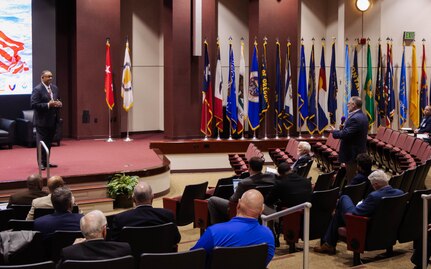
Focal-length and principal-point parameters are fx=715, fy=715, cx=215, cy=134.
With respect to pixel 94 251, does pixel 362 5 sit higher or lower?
higher

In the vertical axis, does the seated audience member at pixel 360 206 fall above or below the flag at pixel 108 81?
below

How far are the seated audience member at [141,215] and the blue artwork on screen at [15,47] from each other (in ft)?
Result: 27.1

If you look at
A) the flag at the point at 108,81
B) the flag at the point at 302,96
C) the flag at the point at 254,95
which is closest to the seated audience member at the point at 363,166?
the flag at the point at 254,95

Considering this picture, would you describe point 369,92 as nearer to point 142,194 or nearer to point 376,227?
point 376,227

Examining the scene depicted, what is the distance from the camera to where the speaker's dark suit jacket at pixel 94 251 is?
4.13m

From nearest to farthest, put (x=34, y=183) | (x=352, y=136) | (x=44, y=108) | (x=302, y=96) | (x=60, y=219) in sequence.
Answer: (x=60, y=219) → (x=34, y=183) → (x=352, y=136) → (x=44, y=108) → (x=302, y=96)

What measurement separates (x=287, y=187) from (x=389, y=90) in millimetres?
8640

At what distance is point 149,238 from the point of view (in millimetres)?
5133

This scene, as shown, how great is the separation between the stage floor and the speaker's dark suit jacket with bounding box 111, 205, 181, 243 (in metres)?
4.42

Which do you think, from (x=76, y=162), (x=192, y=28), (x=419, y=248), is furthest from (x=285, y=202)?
(x=192, y=28)

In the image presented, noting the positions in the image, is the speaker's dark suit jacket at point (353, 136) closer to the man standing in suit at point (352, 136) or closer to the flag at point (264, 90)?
the man standing in suit at point (352, 136)

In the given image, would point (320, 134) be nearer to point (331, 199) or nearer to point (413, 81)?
point (413, 81)

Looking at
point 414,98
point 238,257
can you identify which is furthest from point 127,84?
point 238,257

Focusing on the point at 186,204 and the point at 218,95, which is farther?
the point at 218,95
